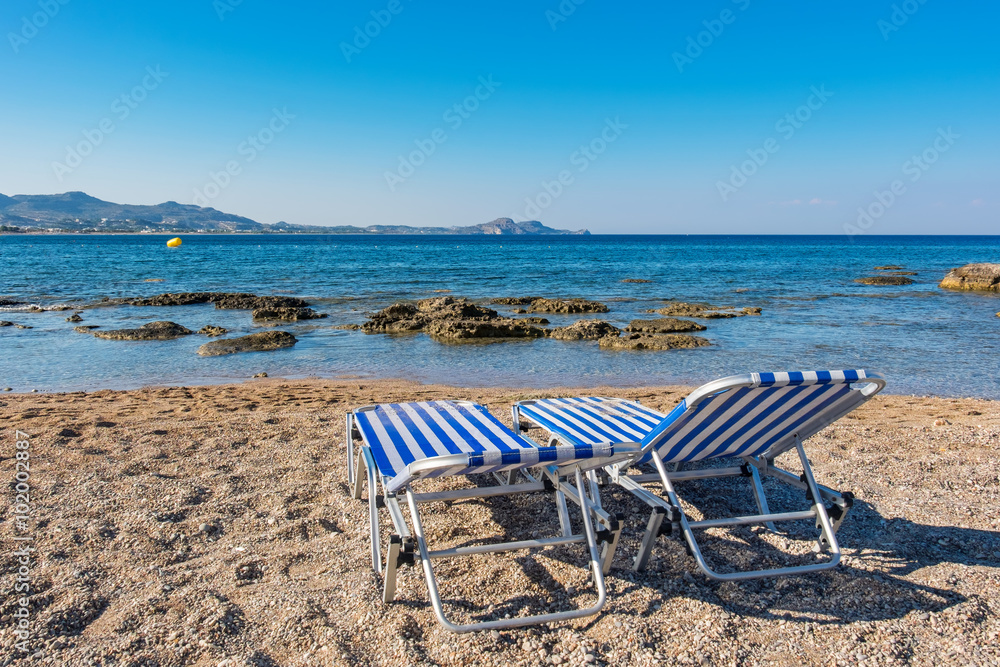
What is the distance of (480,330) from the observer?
14.9 m

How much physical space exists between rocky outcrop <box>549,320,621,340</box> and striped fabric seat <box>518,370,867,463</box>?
10.2 m

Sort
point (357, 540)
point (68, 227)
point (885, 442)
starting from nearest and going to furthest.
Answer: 1. point (357, 540)
2. point (885, 442)
3. point (68, 227)

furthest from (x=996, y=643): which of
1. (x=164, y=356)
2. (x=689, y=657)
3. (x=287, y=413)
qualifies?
(x=164, y=356)

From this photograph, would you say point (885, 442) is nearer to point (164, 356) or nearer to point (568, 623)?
point (568, 623)

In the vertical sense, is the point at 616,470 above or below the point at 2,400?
above

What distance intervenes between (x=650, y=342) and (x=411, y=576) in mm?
10678

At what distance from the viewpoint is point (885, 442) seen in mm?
5629

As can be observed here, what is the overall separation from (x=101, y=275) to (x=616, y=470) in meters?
38.9

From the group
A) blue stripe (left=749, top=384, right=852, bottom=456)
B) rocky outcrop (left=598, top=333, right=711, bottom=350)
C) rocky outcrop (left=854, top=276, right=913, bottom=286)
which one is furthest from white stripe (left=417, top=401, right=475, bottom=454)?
rocky outcrop (left=854, top=276, right=913, bottom=286)

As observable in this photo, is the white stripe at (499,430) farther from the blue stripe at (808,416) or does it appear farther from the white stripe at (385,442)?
the blue stripe at (808,416)

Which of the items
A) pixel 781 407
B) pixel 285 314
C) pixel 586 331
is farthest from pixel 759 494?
pixel 285 314

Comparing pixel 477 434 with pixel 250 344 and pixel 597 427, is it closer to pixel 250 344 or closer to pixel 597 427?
pixel 597 427

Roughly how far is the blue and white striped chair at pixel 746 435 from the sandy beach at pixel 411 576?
0.28 m

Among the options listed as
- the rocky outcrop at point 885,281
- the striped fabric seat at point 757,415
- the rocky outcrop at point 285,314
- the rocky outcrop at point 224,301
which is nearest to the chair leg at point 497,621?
the striped fabric seat at point 757,415
